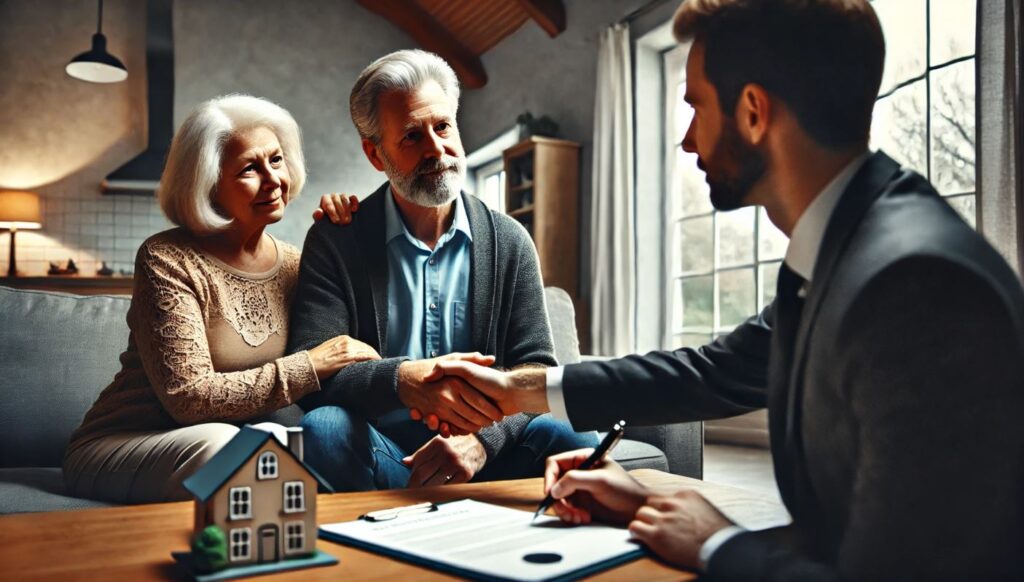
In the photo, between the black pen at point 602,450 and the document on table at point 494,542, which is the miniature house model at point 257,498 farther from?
the black pen at point 602,450

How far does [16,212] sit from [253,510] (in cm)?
693

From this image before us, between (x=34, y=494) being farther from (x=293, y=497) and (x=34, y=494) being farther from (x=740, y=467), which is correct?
(x=740, y=467)

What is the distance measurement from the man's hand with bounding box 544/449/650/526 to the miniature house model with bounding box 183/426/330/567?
0.34 meters

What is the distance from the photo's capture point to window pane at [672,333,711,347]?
5.04 m

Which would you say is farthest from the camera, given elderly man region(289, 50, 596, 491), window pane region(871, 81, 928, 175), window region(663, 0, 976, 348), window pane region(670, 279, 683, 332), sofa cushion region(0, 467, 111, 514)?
window pane region(670, 279, 683, 332)

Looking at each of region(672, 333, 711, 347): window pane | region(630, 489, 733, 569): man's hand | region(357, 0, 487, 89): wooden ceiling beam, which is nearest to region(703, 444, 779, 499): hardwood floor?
region(672, 333, 711, 347): window pane

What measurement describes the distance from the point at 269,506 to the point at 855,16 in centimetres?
75

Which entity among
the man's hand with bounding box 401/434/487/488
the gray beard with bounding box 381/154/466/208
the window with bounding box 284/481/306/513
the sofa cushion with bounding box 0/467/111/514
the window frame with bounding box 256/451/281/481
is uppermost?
the gray beard with bounding box 381/154/466/208

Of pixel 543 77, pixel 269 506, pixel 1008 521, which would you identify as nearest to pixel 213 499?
pixel 269 506

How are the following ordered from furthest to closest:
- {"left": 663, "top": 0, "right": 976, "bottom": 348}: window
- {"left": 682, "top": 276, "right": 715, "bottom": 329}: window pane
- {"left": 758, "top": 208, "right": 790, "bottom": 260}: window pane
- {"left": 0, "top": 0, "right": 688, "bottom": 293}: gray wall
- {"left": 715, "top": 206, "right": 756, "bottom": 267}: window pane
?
{"left": 0, "top": 0, "right": 688, "bottom": 293}: gray wall < {"left": 682, "top": 276, "right": 715, "bottom": 329}: window pane < {"left": 715, "top": 206, "right": 756, "bottom": 267}: window pane < {"left": 758, "top": 208, "right": 790, "bottom": 260}: window pane < {"left": 663, "top": 0, "right": 976, "bottom": 348}: window

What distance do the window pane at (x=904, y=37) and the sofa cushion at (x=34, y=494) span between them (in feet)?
11.2

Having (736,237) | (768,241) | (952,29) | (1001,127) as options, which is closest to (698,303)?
(736,237)

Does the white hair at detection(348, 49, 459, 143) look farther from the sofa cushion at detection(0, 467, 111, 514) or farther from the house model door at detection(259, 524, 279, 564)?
the house model door at detection(259, 524, 279, 564)

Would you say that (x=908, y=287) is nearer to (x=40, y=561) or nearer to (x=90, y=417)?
(x=40, y=561)
